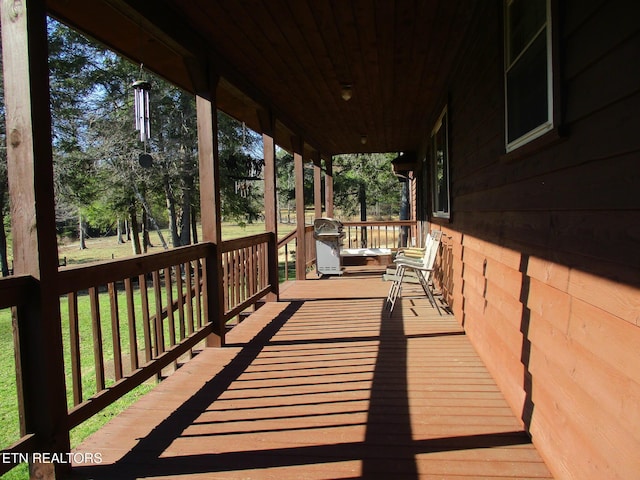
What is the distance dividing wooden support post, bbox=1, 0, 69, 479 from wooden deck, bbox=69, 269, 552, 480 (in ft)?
1.02

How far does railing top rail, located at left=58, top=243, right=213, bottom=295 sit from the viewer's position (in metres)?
2.09

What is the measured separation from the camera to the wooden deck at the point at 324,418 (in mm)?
1960

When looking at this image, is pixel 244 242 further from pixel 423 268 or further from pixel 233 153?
pixel 233 153

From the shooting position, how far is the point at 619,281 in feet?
4.28

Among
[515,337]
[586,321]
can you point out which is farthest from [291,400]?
[586,321]

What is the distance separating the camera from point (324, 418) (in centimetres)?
242

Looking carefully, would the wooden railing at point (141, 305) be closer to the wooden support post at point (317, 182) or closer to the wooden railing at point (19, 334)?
the wooden railing at point (19, 334)

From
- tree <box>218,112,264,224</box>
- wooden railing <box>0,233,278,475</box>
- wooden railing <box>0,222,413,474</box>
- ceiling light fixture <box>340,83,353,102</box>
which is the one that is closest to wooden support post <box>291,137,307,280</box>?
wooden railing <box>0,222,413,474</box>

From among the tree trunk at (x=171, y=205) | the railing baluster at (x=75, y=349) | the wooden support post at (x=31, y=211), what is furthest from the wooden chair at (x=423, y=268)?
the tree trunk at (x=171, y=205)

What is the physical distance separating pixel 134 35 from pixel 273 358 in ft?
7.81

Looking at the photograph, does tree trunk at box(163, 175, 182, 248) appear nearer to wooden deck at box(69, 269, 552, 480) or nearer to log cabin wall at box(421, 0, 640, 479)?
wooden deck at box(69, 269, 552, 480)

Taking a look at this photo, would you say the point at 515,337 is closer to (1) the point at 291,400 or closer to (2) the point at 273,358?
(1) the point at 291,400

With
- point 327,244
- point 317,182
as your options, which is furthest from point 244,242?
point 317,182

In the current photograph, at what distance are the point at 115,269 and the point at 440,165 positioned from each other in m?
4.56
